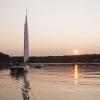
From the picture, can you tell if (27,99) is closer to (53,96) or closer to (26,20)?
(53,96)

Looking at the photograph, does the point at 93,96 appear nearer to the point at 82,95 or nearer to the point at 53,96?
the point at 82,95

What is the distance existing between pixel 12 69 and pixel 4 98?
5773cm

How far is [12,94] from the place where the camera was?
4547cm

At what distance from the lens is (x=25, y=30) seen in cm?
9575

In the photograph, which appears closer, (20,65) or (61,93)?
(61,93)

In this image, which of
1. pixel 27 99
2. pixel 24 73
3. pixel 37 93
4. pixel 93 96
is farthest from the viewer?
pixel 24 73

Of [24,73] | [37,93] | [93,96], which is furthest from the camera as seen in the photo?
[24,73]

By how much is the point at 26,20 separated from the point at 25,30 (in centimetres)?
288

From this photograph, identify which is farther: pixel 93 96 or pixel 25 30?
pixel 25 30

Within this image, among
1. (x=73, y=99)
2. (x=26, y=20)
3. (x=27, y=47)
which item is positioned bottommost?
(x=73, y=99)

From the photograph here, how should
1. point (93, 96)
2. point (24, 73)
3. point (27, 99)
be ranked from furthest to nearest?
point (24, 73) < point (93, 96) < point (27, 99)

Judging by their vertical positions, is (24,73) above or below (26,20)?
below

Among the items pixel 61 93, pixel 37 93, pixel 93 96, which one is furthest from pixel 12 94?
pixel 93 96

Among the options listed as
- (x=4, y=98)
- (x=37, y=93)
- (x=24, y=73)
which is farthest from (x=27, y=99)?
(x=24, y=73)
